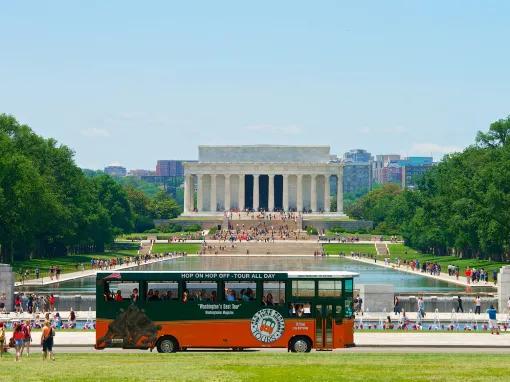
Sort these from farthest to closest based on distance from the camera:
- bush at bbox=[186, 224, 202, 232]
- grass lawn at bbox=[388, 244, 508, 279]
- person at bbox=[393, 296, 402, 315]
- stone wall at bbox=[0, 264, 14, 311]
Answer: bush at bbox=[186, 224, 202, 232] → grass lawn at bbox=[388, 244, 508, 279] → stone wall at bbox=[0, 264, 14, 311] → person at bbox=[393, 296, 402, 315]

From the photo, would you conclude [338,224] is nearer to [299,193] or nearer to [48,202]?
[299,193]

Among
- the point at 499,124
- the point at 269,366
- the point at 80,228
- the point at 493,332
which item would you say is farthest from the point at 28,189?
the point at 269,366

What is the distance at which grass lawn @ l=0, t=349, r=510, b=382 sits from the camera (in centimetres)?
3114

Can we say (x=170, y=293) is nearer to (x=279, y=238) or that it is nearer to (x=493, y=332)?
(x=493, y=332)

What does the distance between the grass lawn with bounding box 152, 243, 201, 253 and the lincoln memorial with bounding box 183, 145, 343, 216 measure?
171ft

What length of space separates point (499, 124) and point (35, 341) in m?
79.1

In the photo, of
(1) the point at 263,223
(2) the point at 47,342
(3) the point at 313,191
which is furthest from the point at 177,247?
(2) the point at 47,342

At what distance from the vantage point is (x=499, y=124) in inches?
4688

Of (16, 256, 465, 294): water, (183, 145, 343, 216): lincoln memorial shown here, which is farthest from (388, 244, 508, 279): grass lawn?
(183, 145, 343, 216): lincoln memorial

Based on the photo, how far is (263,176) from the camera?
7810 inches

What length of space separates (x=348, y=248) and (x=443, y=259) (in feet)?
60.5

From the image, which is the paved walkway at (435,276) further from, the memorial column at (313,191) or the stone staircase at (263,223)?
the memorial column at (313,191)

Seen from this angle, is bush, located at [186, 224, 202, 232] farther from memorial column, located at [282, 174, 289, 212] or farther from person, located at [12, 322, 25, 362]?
person, located at [12, 322, 25, 362]

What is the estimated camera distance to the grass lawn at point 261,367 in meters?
31.1
